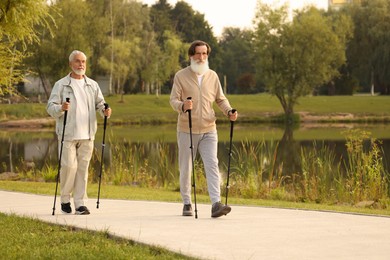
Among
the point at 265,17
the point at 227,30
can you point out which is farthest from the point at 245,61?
the point at 265,17

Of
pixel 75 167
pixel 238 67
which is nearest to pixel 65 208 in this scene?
pixel 75 167

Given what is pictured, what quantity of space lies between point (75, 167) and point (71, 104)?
84 centimetres

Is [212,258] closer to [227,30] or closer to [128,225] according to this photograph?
[128,225]

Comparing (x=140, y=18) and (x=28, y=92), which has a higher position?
(x=140, y=18)

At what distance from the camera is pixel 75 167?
11391mm

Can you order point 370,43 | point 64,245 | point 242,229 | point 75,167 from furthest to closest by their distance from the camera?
point 370,43, point 75,167, point 242,229, point 64,245

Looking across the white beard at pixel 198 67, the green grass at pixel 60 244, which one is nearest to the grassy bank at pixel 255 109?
the white beard at pixel 198 67

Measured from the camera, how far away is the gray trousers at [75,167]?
11328 millimetres

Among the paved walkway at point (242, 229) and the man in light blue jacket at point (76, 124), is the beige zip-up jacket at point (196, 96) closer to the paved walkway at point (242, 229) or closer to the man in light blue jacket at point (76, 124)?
the man in light blue jacket at point (76, 124)

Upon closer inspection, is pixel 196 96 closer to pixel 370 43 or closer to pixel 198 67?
pixel 198 67

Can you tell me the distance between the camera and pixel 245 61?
10644cm

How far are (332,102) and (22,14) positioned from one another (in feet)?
189

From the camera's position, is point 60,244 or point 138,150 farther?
point 138,150

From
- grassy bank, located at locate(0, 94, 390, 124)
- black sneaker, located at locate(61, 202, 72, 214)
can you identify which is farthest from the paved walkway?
grassy bank, located at locate(0, 94, 390, 124)
